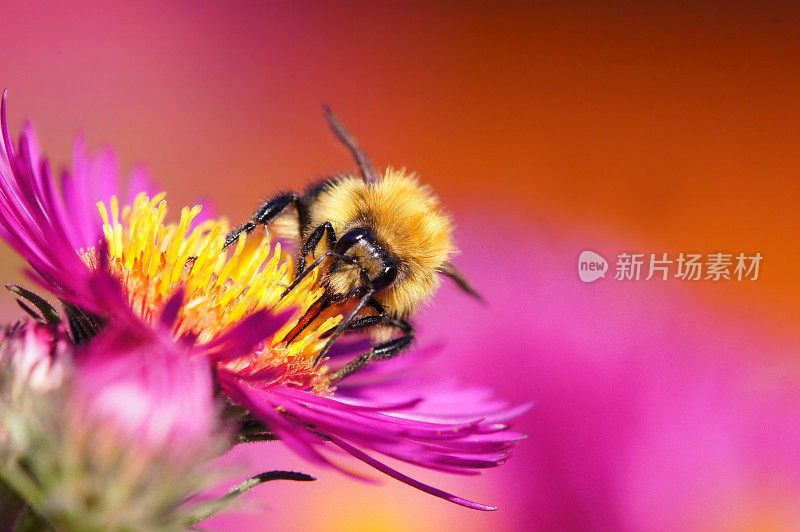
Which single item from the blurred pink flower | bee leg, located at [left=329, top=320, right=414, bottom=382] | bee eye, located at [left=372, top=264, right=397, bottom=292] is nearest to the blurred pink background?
the blurred pink flower

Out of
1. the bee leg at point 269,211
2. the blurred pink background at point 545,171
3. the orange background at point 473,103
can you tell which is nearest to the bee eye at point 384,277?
the bee leg at point 269,211

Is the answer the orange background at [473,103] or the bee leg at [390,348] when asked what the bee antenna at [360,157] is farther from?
the orange background at [473,103]

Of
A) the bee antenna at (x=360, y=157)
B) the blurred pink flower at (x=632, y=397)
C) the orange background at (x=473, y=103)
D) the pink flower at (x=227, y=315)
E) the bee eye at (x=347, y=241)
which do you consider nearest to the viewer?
the pink flower at (x=227, y=315)

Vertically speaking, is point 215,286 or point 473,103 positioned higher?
point 473,103

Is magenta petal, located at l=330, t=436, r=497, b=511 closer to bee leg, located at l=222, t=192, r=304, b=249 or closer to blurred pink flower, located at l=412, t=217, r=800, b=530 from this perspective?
bee leg, located at l=222, t=192, r=304, b=249

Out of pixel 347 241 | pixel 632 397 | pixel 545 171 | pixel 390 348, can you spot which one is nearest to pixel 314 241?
pixel 347 241

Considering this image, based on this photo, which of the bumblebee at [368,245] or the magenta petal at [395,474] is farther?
the bumblebee at [368,245]

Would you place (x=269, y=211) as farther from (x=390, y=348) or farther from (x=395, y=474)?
(x=395, y=474)

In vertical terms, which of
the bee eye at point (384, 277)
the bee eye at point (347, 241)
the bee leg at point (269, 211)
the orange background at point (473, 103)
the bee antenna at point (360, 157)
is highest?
the orange background at point (473, 103)
